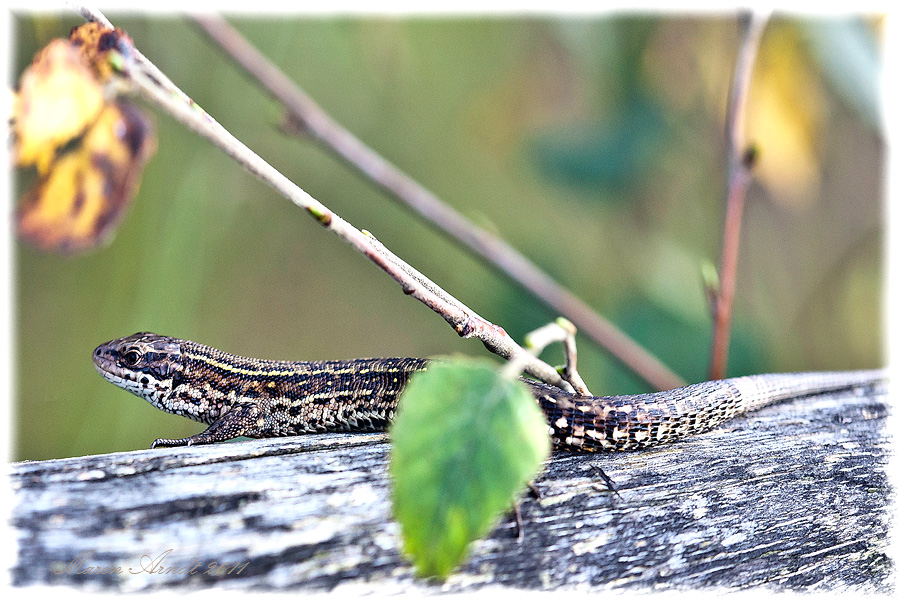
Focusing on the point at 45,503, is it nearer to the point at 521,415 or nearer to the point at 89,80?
the point at 89,80

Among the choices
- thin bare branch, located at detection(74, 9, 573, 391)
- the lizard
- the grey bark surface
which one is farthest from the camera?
the lizard

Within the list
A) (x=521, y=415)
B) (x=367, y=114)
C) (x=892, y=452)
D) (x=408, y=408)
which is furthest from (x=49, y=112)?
(x=367, y=114)

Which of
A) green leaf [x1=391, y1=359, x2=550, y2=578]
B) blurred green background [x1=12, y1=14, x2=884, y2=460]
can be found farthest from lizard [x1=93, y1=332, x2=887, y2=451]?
blurred green background [x1=12, y1=14, x2=884, y2=460]

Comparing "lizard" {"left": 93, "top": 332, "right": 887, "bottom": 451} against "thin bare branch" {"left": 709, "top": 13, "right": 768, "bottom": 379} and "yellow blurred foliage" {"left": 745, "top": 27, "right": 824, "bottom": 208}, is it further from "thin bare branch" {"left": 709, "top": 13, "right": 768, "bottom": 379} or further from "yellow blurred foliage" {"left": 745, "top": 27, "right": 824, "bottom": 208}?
"yellow blurred foliage" {"left": 745, "top": 27, "right": 824, "bottom": 208}

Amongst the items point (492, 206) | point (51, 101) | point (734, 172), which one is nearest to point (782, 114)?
point (734, 172)

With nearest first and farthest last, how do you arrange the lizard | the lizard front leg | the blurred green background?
the lizard < the lizard front leg < the blurred green background

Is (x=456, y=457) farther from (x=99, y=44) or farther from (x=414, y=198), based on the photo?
(x=414, y=198)
